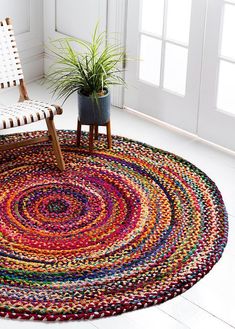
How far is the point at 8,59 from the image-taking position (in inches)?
184

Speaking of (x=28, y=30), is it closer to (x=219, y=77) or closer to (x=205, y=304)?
(x=219, y=77)

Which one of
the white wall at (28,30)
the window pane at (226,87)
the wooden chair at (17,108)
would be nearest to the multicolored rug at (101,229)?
the wooden chair at (17,108)

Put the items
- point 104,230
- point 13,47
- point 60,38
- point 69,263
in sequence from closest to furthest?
point 69,263
point 104,230
point 13,47
point 60,38

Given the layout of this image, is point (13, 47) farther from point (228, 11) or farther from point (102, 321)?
point (102, 321)

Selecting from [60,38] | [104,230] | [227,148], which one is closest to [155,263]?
[104,230]

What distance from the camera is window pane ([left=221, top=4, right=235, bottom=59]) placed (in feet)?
14.6

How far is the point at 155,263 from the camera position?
3.64 meters

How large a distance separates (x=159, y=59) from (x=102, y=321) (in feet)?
7.01

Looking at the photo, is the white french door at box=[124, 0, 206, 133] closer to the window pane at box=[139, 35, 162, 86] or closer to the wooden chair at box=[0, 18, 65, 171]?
the window pane at box=[139, 35, 162, 86]

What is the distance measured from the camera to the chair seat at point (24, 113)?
4.17 meters

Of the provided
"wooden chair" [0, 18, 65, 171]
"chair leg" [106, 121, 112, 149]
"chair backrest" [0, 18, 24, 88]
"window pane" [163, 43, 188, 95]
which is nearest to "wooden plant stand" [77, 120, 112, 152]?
"chair leg" [106, 121, 112, 149]

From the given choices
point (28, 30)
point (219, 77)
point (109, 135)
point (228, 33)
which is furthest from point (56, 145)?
point (28, 30)

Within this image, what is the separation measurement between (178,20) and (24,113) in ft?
3.83

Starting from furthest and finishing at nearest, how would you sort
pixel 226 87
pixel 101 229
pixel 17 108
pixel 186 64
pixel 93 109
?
pixel 186 64 < pixel 226 87 < pixel 93 109 < pixel 17 108 < pixel 101 229
